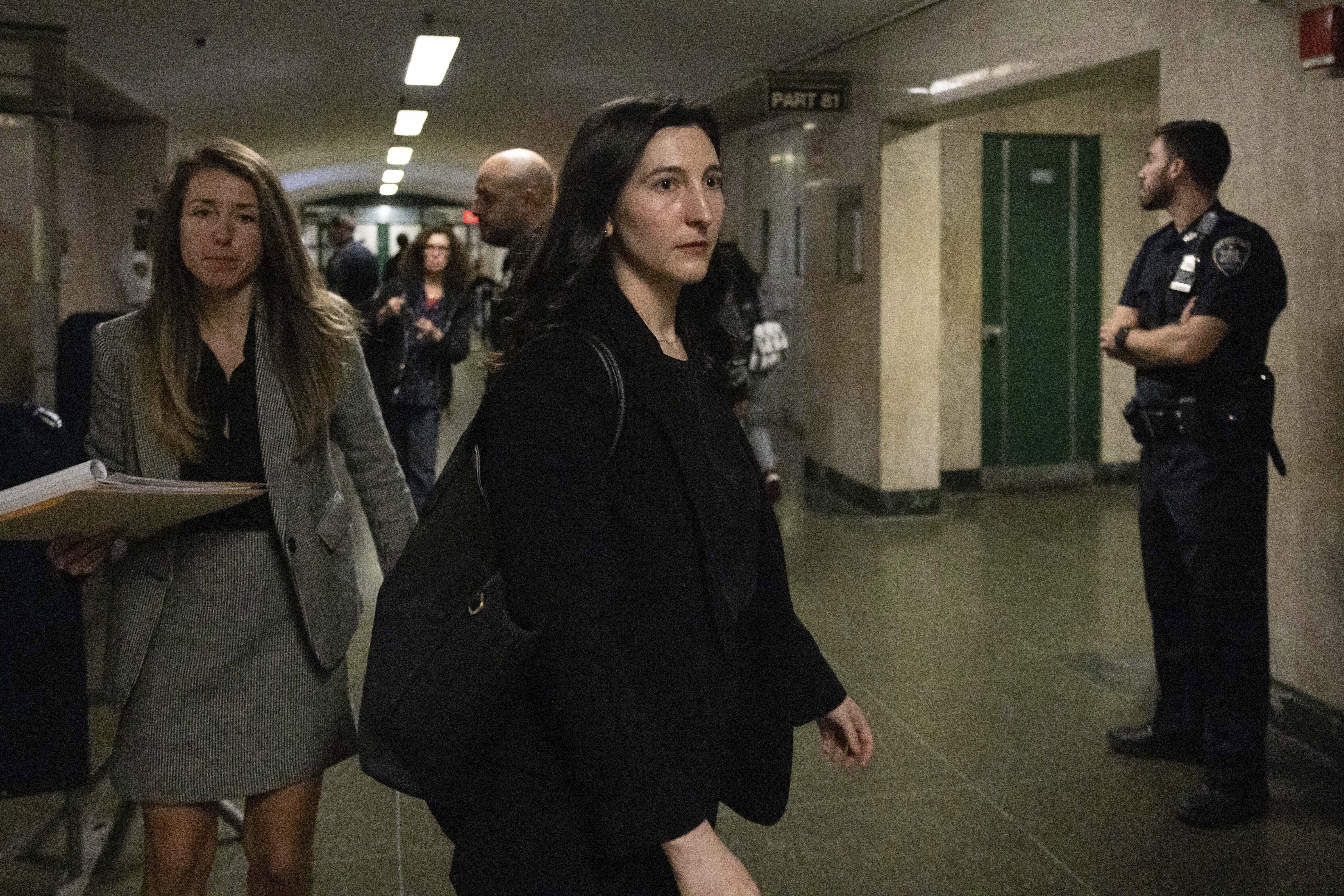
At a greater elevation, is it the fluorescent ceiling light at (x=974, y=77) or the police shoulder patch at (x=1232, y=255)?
the fluorescent ceiling light at (x=974, y=77)

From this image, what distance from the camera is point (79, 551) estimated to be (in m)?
2.04

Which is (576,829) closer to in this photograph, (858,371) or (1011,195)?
(858,371)

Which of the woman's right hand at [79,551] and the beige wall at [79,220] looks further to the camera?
the beige wall at [79,220]

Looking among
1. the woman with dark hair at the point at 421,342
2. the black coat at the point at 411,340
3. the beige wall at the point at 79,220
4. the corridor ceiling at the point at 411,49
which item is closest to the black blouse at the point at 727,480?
the black coat at the point at 411,340

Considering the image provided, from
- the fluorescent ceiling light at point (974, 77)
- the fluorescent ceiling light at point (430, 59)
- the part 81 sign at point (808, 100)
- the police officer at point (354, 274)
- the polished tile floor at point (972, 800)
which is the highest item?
the fluorescent ceiling light at point (430, 59)

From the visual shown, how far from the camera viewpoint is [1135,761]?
157 inches

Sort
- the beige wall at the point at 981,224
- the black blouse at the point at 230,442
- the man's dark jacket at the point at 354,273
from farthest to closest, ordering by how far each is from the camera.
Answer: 1. the beige wall at the point at 981,224
2. the man's dark jacket at the point at 354,273
3. the black blouse at the point at 230,442

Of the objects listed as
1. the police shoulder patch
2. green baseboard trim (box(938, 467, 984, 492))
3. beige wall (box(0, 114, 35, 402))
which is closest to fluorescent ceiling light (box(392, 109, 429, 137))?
beige wall (box(0, 114, 35, 402))

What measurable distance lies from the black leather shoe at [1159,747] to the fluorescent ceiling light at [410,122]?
37.3 ft

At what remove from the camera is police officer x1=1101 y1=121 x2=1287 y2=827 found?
3.57 m

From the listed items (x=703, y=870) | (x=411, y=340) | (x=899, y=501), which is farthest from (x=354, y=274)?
(x=703, y=870)

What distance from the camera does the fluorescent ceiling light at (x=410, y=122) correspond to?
1361 centimetres

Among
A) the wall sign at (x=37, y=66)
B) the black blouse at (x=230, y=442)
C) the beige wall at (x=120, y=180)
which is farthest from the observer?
the beige wall at (x=120, y=180)

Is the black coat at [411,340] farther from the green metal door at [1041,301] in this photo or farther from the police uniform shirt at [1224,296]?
the green metal door at [1041,301]
